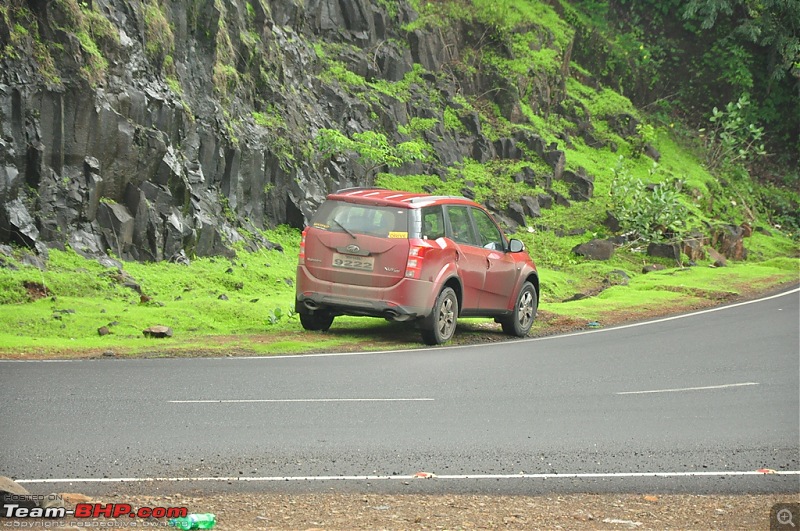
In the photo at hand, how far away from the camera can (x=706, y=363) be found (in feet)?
47.0

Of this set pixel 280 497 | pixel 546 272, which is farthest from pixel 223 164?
pixel 280 497

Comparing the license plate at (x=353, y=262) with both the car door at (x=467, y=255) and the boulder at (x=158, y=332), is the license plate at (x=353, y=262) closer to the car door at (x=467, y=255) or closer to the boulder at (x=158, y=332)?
the car door at (x=467, y=255)

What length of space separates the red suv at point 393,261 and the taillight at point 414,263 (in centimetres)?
1

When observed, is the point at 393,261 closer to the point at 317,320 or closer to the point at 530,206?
the point at 317,320

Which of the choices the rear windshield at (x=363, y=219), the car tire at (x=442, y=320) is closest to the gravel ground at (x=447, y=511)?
the car tire at (x=442, y=320)

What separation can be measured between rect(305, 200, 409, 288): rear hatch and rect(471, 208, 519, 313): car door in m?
1.90

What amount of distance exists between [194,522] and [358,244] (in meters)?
8.60

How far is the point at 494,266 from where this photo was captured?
16.1 m

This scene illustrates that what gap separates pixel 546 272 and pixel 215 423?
57.4 feet

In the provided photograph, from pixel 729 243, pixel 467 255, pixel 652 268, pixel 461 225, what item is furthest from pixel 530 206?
pixel 467 255

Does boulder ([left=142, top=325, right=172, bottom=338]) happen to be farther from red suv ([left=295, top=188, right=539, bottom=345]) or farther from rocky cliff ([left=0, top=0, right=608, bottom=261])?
rocky cliff ([left=0, top=0, right=608, bottom=261])

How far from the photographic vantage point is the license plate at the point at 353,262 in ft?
47.8

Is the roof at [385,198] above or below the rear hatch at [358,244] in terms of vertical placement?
above

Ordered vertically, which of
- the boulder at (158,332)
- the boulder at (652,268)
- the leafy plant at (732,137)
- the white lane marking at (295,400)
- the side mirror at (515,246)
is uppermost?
the leafy plant at (732,137)
